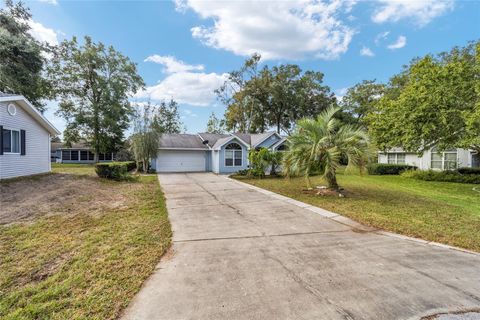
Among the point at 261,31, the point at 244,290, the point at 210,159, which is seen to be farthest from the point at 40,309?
the point at 210,159

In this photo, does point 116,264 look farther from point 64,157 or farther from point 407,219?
point 64,157

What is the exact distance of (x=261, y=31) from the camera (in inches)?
634

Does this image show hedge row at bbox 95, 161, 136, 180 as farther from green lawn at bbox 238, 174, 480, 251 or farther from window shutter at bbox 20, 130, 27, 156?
green lawn at bbox 238, 174, 480, 251

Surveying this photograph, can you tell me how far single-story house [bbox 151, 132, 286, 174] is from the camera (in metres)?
20.0

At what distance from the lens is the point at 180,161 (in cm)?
2158

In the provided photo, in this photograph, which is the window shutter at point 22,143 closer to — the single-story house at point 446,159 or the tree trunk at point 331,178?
the tree trunk at point 331,178

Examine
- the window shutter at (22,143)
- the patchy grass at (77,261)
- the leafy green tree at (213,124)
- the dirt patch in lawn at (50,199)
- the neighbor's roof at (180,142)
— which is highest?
the leafy green tree at (213,124)

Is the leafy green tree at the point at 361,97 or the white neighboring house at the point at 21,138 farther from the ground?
the leafy green tree at the point at 361,97

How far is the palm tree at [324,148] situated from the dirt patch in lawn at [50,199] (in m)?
6.74

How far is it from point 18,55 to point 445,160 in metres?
34.0

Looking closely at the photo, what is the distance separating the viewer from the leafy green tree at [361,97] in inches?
1154

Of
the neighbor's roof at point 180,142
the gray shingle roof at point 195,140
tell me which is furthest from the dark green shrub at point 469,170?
Result: the neighbor's roof at point 180,142

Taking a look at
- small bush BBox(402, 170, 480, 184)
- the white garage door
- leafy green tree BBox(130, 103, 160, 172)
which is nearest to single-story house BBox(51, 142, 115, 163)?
the white garage door

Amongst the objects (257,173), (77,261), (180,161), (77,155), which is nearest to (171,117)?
(77,155)
